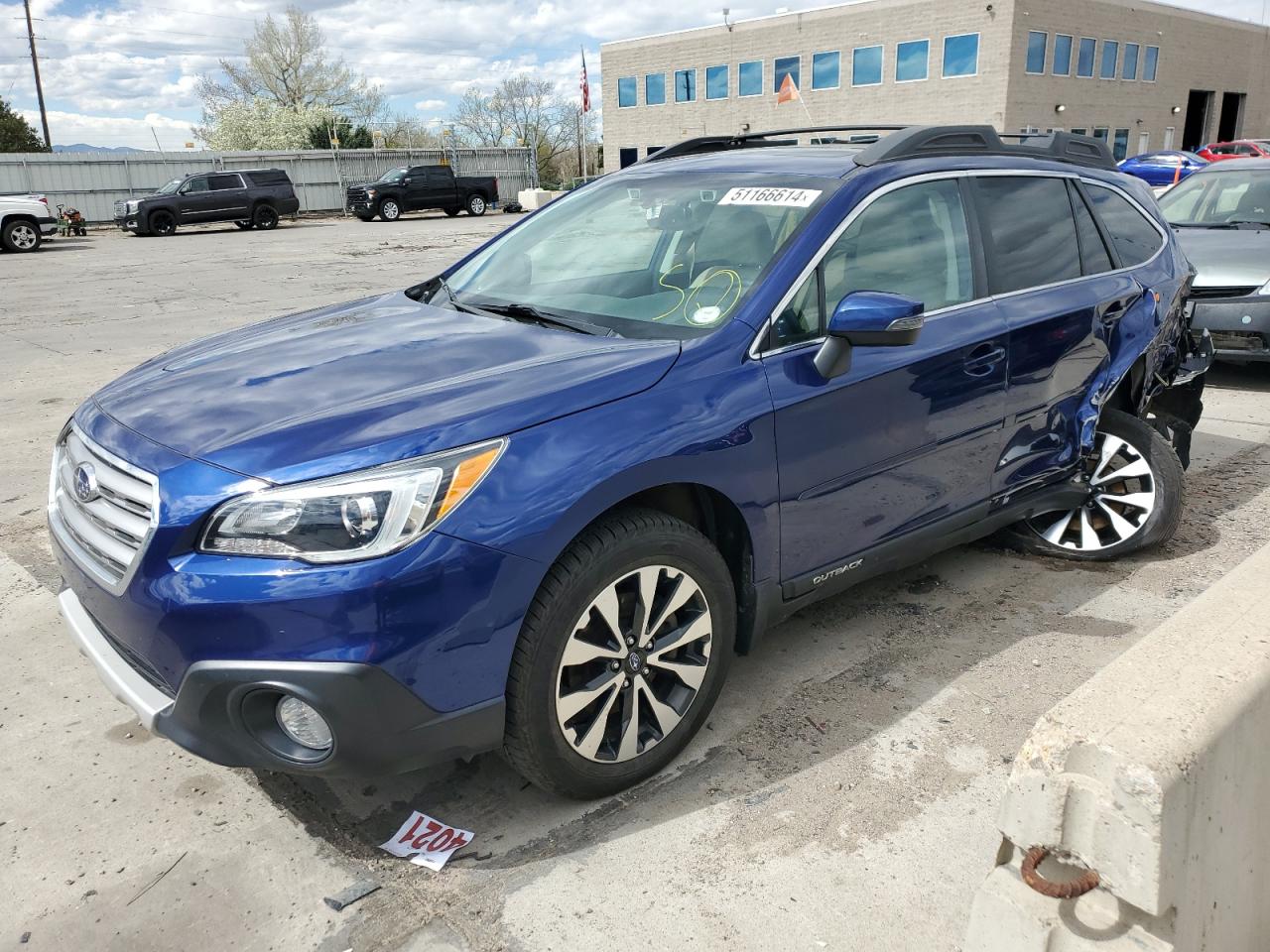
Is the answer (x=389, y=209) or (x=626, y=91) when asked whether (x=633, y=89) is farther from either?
(x=389, y=209)

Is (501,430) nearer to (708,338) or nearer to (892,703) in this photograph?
Result: (708,338)

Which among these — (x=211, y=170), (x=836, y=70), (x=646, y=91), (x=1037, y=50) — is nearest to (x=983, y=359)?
(x=211, y=170)

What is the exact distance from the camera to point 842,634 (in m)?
3.95

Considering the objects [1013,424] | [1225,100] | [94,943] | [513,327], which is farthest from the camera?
[1225,100]

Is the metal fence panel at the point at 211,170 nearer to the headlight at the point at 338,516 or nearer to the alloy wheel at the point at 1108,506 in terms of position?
the alloy wheel at the point at 1108,506

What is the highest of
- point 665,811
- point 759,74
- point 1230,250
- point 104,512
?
point 759,74

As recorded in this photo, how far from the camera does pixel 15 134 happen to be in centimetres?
5294

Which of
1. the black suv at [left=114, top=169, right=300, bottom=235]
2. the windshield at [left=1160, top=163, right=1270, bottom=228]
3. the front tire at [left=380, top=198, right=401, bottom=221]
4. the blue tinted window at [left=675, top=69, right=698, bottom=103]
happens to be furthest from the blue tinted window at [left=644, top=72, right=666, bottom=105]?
the windshield at [left=1160, top=163, right=1270, bottom=228]

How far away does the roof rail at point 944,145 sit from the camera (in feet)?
12.1

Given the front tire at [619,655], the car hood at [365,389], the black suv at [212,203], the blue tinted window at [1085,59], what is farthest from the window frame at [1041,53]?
the front tire at [619,655]

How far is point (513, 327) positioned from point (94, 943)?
6.70 ft

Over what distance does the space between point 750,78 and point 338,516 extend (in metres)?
54.6

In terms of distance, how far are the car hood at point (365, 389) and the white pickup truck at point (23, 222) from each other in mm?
23311

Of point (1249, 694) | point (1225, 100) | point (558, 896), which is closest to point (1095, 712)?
point (1249, 694)
